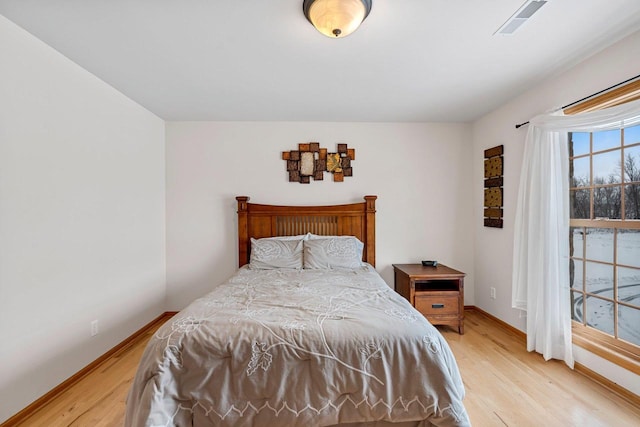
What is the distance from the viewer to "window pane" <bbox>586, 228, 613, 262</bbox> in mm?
2037

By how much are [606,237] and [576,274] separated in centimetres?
39

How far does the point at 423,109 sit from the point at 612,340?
8.05 ft

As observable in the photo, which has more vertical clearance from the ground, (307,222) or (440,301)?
(307,222)

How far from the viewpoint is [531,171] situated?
7.83 feet

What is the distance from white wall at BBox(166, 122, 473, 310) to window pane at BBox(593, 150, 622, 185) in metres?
1.40

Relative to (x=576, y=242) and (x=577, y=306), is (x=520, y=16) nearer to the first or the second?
(x=576, y=242)

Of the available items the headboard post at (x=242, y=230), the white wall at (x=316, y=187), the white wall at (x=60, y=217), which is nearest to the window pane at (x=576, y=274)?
the white wall at (x=316, y=187)

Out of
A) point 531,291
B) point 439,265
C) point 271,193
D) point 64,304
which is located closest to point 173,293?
point 64,304

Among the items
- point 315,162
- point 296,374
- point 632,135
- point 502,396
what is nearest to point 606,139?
point 632,135

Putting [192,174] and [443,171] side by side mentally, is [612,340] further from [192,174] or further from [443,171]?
[192,174]

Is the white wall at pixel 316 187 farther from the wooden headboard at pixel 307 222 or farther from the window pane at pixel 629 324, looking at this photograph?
the window pane at pixel 629 324

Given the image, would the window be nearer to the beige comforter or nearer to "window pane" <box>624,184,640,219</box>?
"window pane" <box>624,184,640,219</box>

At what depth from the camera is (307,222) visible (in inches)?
134

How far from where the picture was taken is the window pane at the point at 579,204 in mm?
2213
